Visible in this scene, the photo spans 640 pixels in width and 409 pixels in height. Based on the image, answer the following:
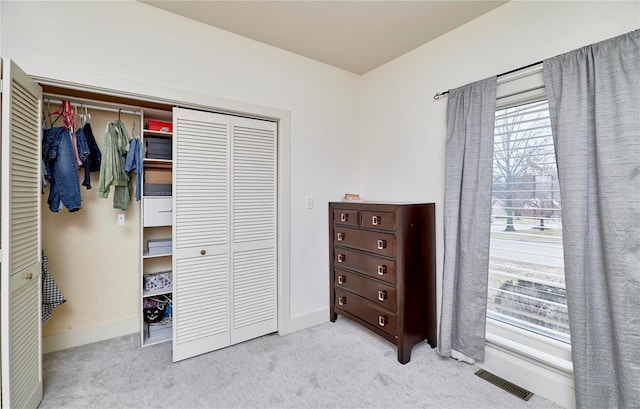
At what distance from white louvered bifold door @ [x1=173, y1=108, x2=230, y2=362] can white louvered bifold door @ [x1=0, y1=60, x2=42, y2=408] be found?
77 centimetres

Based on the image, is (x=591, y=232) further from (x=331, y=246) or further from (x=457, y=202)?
(x=331, y=246)

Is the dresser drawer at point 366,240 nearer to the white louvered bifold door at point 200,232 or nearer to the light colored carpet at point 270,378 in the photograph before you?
the light colored carpet at point 270,378

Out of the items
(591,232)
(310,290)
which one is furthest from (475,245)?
(310,290)

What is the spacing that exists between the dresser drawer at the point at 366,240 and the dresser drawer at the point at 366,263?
59 mm

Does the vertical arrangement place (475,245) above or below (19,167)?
below

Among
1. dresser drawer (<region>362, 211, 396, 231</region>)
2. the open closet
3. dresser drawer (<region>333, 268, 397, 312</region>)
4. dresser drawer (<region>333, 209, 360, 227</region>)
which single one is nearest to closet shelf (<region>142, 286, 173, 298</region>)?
the open closet

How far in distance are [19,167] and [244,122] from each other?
145 cm

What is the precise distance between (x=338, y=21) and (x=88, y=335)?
336cm

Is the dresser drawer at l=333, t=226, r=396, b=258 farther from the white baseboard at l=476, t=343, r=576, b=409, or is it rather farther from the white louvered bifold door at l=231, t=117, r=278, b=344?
the white baseboard at l=476, t=343, r=576, b=409

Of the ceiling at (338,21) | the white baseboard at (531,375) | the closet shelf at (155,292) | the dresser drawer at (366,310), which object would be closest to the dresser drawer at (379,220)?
the dresser drawer at (366,310)

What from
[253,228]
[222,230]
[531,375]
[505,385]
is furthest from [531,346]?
[222,230]

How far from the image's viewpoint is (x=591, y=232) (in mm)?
1584

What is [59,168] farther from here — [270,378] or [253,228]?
[270,378]

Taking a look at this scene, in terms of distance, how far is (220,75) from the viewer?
2385mm
